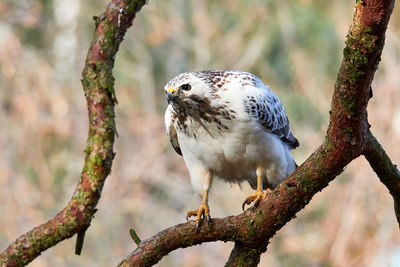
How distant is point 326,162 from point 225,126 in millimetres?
1248

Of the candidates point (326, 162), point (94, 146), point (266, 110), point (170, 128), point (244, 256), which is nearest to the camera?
point (326, 162)

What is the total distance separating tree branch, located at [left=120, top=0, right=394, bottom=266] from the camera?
2660 mm

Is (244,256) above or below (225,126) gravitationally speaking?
below

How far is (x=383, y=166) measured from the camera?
3.64 metres

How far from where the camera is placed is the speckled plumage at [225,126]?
4332 millimetres

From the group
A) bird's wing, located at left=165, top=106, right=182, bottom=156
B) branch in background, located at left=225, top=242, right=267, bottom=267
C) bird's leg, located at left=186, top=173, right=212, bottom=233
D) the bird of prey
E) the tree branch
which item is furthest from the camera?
bird's wing, located at left=165, top=106, right=182, bottom=156

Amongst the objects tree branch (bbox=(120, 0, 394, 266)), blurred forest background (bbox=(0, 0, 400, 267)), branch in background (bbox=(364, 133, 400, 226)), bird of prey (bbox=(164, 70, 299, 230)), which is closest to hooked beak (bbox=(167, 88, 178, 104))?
bird of prey (bbox=(164, 70, 299, 230))

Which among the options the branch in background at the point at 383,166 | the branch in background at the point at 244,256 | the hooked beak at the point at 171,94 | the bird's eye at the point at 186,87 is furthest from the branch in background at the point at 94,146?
the branch in background at the point at 383,166

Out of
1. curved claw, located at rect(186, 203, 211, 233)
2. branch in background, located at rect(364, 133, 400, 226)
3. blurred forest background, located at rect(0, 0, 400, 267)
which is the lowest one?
branch in background, located at rect(364, 133, 400, 226)

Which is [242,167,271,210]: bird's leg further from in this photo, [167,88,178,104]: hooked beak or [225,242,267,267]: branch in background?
[167,88,178,104]: hooked beak

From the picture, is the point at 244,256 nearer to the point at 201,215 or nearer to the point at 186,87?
the point at 201,215

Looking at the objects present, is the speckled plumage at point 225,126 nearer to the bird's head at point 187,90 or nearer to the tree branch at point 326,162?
the bird's head at point 187,90

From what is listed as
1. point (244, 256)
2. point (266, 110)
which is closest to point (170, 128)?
point (266, 110)

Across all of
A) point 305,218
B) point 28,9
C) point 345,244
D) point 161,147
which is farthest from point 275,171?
point 28,9
